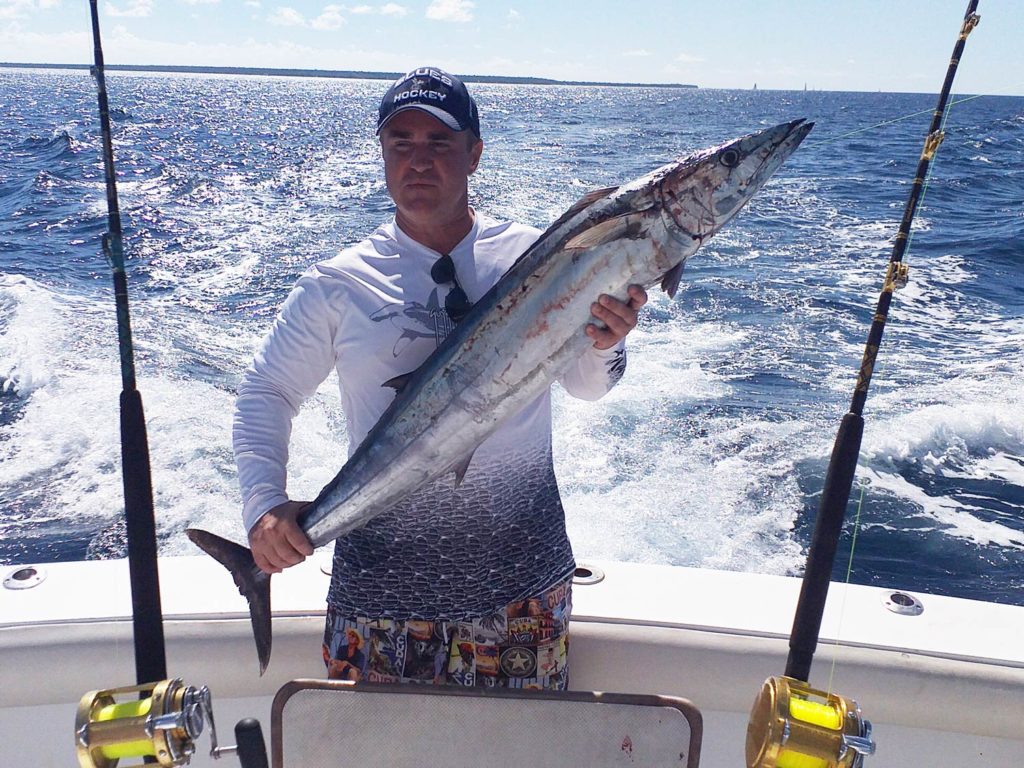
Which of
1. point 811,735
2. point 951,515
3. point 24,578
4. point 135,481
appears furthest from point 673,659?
point 951,515

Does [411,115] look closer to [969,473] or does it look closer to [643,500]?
[643,500]

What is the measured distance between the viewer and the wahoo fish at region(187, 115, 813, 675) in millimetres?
1432

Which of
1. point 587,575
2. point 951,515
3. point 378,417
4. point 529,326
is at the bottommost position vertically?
point 951,515

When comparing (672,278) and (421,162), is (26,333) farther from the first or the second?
(672,278)

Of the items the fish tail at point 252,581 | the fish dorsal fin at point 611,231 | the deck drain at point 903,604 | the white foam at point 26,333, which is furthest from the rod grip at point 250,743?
the white foam at point 26,333

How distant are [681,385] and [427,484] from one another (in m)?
4.74

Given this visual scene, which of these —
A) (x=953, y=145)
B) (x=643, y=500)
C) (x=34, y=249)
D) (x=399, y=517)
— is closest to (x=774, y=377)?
(x=643, y=500)

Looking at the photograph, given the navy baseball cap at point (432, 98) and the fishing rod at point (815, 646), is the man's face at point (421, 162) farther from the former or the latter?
the fishing rod at point (815, 646)

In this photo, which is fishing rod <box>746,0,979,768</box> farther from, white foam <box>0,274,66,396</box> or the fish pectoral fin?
white foam <box>0,274,66,396</box>

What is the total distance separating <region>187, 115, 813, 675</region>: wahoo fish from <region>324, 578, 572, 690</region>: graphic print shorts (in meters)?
0.18

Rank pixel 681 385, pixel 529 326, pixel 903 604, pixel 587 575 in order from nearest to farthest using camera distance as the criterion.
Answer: pixel 529 326
pixel 903 604
pixel 587 575
pixel 681 385

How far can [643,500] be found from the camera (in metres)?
4.78

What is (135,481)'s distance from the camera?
174 centimetres

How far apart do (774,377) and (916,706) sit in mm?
4643
